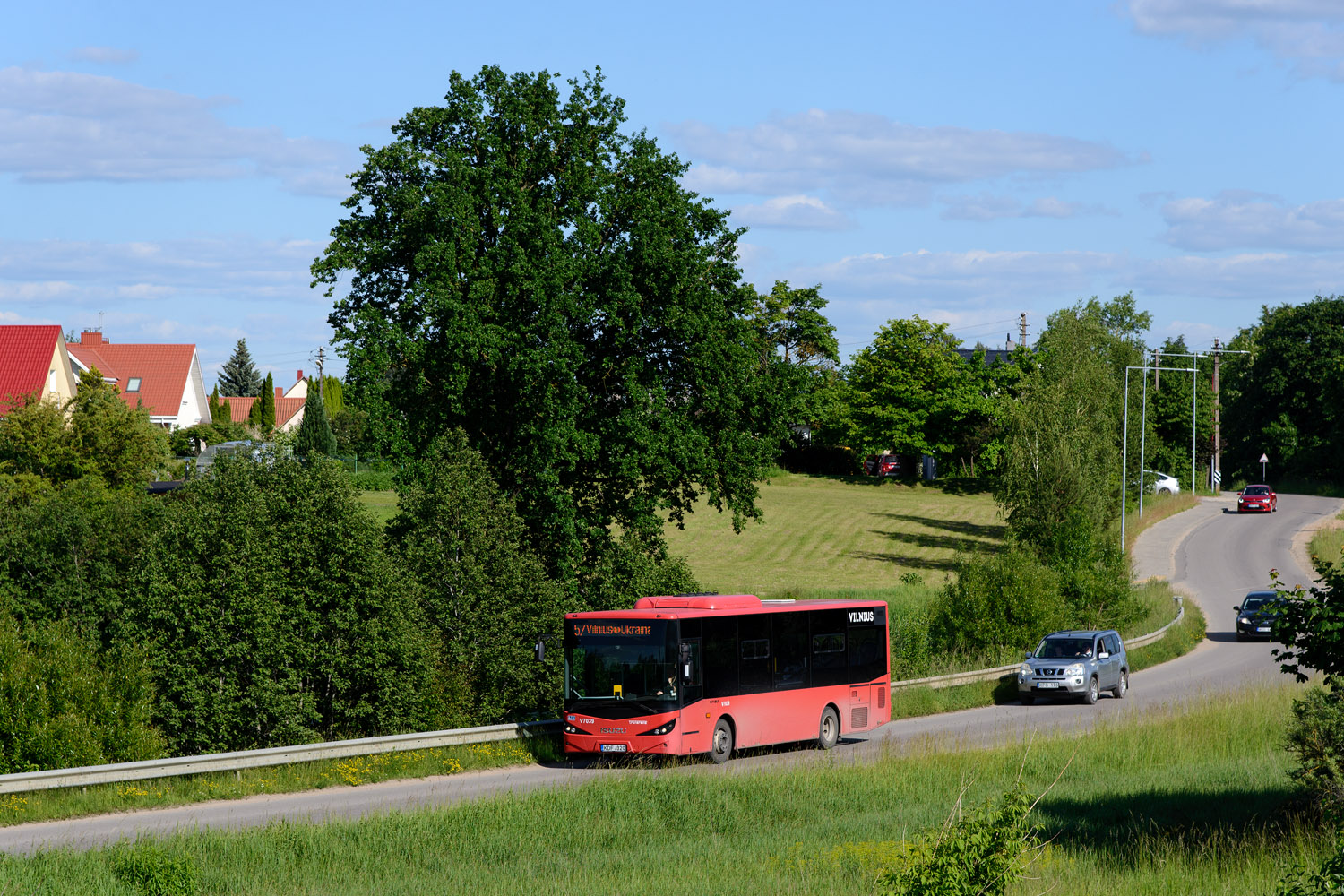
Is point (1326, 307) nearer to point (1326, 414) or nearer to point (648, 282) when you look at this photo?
point (1326, 414)

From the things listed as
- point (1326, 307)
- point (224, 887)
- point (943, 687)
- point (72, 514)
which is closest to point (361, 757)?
point (224, 887)

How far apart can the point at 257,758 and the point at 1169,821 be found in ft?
40.4

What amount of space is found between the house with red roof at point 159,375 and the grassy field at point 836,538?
126ft

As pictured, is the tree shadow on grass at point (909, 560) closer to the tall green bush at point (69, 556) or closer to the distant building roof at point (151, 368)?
the tall green bush at point (69, 556)

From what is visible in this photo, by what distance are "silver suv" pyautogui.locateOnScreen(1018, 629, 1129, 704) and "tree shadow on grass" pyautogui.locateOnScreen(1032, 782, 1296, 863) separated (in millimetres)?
14576

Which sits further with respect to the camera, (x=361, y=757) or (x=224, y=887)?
(x=361, y=757)

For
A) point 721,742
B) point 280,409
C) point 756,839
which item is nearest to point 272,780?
point 721,742

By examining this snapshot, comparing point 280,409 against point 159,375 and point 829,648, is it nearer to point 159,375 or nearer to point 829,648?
point 159,375

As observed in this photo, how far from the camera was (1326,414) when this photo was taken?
99.1m

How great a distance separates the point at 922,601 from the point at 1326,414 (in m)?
69.9

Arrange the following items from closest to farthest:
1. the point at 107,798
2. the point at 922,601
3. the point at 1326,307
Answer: the point at 107,798 < the point at 922,601 < the point at 1326,307

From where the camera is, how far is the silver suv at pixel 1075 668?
1233 inches

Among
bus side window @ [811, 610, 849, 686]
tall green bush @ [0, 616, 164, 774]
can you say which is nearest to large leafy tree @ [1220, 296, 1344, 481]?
bus side window @ [811, 610, 849, 686]

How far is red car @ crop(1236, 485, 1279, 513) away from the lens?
83.7m
